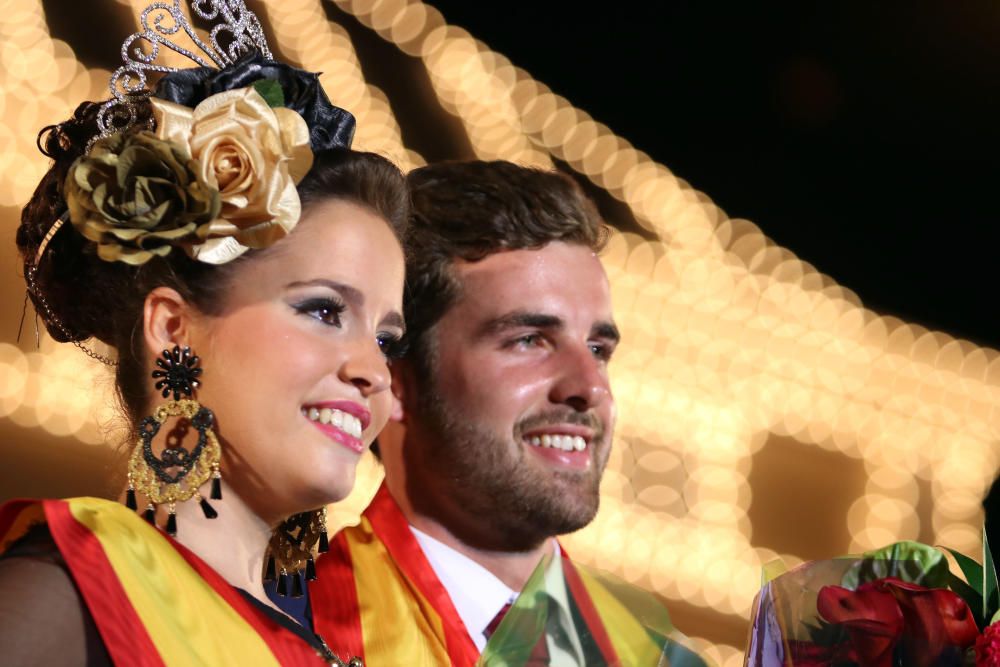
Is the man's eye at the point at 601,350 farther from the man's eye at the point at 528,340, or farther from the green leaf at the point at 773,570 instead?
the green leaf at the point at 773,570

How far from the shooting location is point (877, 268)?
536 centimetres

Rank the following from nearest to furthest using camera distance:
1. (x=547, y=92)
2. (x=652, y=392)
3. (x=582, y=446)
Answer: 1. (x=582, y=446)
2. (x=547, y=92)
3. (x=652, y=392)

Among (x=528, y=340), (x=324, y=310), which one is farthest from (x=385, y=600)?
(x=324, y=310)

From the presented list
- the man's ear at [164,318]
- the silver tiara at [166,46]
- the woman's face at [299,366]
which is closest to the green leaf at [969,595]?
the woman's face at [299,366]

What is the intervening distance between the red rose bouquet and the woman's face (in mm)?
476

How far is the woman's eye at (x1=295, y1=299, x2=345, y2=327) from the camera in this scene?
1528mm

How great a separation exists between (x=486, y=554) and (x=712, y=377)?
A: 2.91m

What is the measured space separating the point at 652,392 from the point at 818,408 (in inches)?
30.8

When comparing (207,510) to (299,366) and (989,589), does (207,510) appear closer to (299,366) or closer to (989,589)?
(299,366)

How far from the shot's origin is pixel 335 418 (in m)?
1.52

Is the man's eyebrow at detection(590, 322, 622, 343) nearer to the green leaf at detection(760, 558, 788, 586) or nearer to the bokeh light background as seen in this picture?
the green leaf at detection(760, 558, 788, 586)

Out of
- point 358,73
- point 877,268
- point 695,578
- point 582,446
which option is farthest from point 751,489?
point 582,446

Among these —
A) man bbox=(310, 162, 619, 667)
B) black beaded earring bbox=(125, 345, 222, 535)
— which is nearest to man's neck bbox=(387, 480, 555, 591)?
man bbox=(310, 162, 619, 667)

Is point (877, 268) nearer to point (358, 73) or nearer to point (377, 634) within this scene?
point (358, 73)
